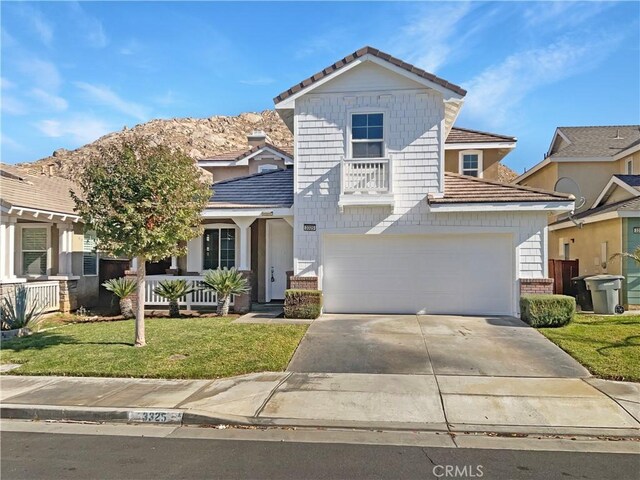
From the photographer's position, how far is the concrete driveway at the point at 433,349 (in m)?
7.93

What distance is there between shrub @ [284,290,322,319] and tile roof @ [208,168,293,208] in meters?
2.88

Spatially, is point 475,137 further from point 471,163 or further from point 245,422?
point 245,422

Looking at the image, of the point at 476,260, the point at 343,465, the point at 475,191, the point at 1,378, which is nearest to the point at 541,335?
the point at 476,260

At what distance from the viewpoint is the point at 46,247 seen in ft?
51.6

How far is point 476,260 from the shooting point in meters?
12.7

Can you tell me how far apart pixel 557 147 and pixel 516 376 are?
21011 mm

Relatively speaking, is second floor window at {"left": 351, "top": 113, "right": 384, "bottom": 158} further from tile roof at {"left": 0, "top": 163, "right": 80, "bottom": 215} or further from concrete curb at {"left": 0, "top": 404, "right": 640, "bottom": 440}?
tile roof at {"left": 0, "top": 163, "right": 80, "bottom": 215}

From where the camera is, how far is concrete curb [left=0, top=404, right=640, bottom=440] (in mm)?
5449

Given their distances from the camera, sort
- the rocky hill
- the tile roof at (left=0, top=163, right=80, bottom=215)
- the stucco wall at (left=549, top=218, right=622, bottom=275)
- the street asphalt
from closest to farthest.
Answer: the street asphalt → the tile roof at (left=0, top=163, right=80, bottom=215) → the stucco wall at (left=549, top=218, right=622, bottom=275) → the rocky hill

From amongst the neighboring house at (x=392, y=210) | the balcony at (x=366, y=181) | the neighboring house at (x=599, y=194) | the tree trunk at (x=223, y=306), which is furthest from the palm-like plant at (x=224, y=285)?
the neighboring house at (x=599, y=194)

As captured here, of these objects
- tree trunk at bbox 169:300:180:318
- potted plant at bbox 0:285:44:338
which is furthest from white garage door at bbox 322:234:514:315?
potted plant at bbox 0:285:44:338

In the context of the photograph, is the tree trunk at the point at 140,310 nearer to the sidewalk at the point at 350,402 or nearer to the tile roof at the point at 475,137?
the sidewalk at the point at 350,402

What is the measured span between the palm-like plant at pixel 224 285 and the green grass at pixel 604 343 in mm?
8103

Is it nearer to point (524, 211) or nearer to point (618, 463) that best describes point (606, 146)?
point (524, 211)
